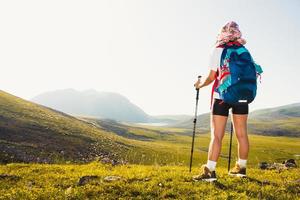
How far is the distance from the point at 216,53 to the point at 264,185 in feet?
12.6

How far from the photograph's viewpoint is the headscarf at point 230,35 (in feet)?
31.5

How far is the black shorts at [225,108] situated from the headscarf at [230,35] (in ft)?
5.48

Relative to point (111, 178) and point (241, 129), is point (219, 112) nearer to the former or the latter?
point (241, 129)

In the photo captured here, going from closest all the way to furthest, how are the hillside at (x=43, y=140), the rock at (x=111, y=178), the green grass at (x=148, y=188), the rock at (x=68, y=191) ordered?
the green grass at (x=148, y=188) < the rock at (x=68, y=191) < the rock at (x=111, y=178) < the hillside at (x=43, y=140)

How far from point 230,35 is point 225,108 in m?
2.02

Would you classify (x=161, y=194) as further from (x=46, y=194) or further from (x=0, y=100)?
(x=0, y=100)

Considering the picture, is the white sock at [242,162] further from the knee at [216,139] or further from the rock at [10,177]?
the rock at [10,177]

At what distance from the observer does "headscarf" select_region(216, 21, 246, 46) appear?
378 inches

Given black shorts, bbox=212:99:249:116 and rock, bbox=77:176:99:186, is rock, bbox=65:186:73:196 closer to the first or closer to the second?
rock, bbox=77:176:99:186

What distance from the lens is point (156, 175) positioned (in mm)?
10984

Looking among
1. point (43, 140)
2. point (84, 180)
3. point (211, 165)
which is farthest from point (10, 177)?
point (43, 140)

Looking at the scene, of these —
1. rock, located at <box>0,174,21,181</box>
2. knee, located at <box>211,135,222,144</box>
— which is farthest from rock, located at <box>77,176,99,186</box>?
knee, located at <box>211,135,222,144</box>

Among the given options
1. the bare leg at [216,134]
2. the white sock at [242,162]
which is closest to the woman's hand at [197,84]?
the bare leg at [216,134]

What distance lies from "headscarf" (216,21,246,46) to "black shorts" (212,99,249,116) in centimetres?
167
